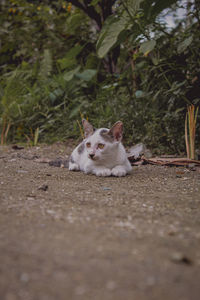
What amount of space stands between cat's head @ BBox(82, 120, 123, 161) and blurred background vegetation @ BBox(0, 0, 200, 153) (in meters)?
0.75

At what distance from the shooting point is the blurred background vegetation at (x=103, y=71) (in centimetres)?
328

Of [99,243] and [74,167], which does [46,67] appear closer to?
[74,167]

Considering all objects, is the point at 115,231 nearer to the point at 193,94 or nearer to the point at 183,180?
the point at 183,180

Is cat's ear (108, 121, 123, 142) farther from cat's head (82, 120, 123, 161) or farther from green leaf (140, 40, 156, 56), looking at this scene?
green leaf (140, 40, 156, 56)

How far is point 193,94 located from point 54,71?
12.0ft

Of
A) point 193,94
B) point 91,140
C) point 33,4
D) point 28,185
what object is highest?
point 33,4

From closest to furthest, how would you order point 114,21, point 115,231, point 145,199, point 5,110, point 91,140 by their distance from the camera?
point 115,231 < point 145,199 < point 91,140 < point 114,21 < point 5,110

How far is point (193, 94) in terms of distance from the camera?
3.60m

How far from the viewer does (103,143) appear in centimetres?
272

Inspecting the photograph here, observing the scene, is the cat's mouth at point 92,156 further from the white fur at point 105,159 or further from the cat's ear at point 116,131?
the cat's ear at point 116,131

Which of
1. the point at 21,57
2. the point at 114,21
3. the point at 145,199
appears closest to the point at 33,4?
the point at 21,57

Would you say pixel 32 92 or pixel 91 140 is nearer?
pixel 91 140

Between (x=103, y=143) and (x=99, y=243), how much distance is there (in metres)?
1.70

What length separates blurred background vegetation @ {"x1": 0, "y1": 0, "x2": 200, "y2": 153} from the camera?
10.7 ft
